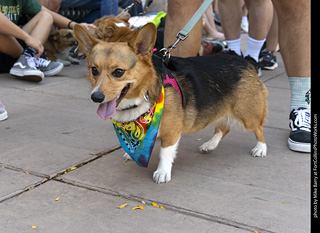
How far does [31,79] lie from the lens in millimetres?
5691

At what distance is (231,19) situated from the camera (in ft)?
19.8

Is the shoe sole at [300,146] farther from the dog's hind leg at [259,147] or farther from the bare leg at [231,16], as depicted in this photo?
the bare leg at [231,16]

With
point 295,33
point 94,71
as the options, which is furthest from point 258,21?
point 94,71

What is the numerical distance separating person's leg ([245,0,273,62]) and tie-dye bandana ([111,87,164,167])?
3680 millimetres

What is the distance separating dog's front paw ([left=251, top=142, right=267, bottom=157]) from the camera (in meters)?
3.56

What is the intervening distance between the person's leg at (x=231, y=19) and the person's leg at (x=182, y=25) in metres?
2.10

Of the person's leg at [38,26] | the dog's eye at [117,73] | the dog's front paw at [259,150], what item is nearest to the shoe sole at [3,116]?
the dog's eye at [117,73]

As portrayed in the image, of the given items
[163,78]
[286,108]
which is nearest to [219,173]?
[163,78]

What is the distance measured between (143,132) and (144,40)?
0.62 metres

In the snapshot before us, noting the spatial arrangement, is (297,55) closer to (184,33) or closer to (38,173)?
(184,33)

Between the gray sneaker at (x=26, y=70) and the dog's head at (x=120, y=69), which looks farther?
the gray sneaker at (x=26, y=70)

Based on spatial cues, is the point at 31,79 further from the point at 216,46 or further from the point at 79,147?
the point at 216,46

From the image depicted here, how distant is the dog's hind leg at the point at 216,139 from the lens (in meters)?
3.62
